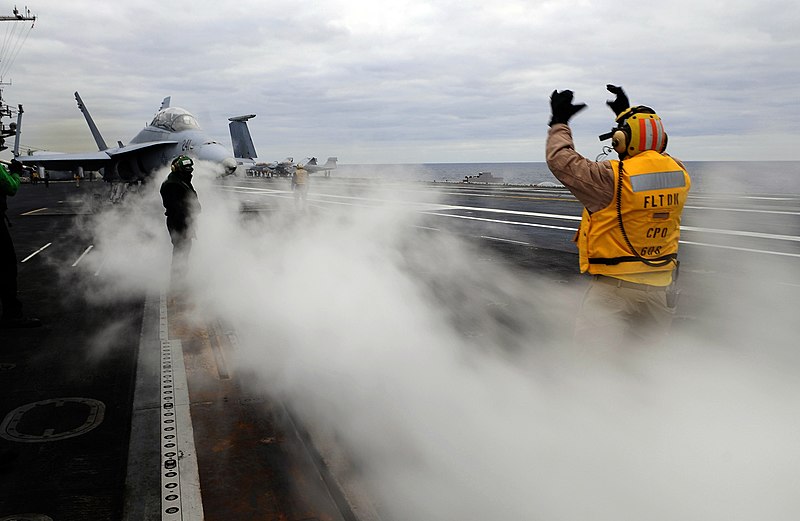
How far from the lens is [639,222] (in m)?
3.46

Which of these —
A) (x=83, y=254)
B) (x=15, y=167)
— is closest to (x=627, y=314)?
(x=15, y=167)

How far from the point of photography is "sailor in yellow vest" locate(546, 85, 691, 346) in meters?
3.39

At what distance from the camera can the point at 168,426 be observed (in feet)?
13.0

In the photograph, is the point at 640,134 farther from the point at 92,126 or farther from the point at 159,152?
the point at 92,126

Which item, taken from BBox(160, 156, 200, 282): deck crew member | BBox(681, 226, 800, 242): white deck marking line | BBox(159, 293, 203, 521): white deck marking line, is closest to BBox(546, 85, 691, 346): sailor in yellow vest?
BBox(159, 293, 203, 521): white deck marking line

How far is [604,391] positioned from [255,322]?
3874mm

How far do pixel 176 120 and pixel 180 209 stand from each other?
35.9 ft

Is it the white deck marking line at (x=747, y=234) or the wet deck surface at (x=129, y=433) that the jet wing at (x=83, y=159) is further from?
the white deck marking line at (x=747, y=234)

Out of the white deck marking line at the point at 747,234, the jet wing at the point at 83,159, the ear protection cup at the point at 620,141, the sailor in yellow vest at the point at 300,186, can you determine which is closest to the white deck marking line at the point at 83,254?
the jet wing at the point at 83,159

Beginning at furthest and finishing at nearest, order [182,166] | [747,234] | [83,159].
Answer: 1. [83,159]
2. [747,234]
3. [182,166]

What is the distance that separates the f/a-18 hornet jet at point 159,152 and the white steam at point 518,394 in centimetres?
853

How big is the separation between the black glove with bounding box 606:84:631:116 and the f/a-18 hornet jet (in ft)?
44.6

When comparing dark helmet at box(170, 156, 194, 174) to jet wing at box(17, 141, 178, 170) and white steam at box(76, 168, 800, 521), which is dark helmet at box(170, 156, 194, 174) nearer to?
white steam at box(76, 168, 800, 521)

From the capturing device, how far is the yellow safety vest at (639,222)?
3371 mm
